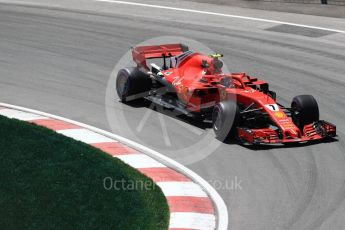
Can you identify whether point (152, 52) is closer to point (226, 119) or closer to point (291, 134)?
point (226, 119)

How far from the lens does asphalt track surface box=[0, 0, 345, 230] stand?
11930 mm

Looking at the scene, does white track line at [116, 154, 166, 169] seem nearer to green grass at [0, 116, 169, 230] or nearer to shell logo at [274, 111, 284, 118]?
green grass at [0, 116, 169, 230]

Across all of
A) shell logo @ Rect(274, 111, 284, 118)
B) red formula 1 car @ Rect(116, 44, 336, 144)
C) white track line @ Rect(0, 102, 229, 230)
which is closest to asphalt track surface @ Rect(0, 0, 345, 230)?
white track line @ Rect(0, 102, 229, 230)

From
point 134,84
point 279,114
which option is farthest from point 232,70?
point 279,114

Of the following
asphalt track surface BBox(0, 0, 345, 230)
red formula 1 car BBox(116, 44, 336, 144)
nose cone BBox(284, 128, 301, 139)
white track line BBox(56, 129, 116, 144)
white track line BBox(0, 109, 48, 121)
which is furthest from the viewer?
white track line BBox(0, 109, 48, 121)

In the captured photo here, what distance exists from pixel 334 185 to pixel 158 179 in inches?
109

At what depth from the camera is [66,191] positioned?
11828 mm

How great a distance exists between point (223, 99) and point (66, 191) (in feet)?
14.9

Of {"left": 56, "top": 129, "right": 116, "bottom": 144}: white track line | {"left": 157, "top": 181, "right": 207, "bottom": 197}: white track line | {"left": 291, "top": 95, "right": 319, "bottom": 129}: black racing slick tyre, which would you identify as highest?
{"left": 291, "top": 95, "right": 319, "bottom": 129}: black racing slick tyre

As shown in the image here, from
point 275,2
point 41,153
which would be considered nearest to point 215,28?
point 275,2

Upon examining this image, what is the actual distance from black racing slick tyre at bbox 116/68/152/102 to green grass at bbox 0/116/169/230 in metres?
2.94

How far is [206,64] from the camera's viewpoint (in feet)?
52.1

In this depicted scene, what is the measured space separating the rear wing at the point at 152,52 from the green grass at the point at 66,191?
3.79 metres

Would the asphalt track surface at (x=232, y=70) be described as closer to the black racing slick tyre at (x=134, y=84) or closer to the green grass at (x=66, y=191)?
the black racing slick tyre at (x=134, y=84)
